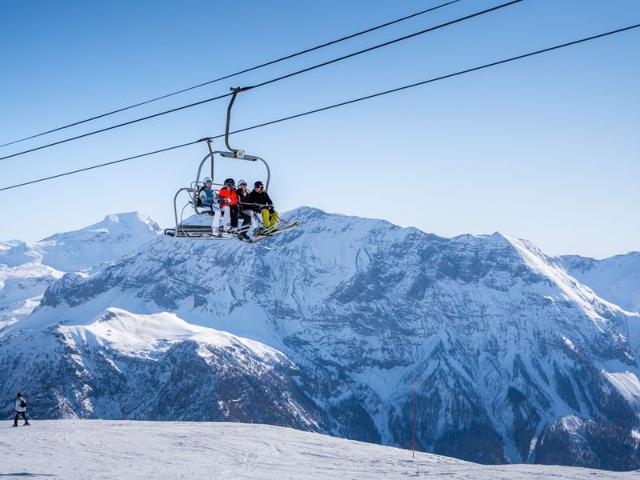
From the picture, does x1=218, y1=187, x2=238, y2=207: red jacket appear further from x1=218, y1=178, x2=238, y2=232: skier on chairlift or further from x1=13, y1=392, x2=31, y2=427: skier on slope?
x1=13, y1=392, x2=31, y2=427: skier on slope

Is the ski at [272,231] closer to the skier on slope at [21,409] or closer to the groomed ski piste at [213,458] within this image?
the groomed ski piste at [213,458]

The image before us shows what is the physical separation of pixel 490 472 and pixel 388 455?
8.27 m

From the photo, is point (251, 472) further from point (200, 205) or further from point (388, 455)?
point (200, 205)

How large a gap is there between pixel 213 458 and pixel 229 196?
1681 centimetres

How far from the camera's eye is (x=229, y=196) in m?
29.6

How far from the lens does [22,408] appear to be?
50.8 meters

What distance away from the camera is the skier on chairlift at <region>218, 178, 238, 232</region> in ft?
97.0

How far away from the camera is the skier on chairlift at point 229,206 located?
29.6 m

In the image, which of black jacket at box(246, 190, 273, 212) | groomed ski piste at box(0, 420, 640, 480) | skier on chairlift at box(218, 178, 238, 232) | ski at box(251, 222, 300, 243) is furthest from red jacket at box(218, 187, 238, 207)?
groomed ski piste at box(0, 420, 640, 480)

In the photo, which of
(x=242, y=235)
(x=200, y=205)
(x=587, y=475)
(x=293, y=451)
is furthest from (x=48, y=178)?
(x=587, y=475)

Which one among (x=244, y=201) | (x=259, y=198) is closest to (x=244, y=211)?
(x=244, y=201)

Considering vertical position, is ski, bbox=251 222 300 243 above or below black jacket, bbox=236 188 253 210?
below

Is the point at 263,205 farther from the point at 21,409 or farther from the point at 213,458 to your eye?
the point at 21,409

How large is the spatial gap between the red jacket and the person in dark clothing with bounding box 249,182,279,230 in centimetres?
67
